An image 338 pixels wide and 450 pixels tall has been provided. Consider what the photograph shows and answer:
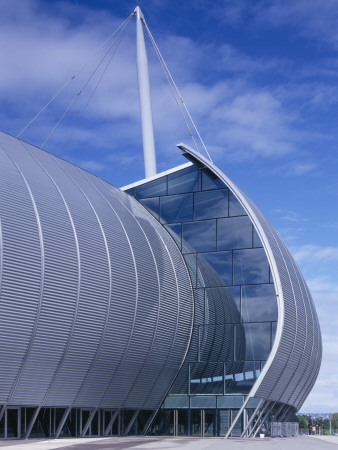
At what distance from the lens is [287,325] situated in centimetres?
4300

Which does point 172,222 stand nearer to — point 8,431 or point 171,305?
point 171,305

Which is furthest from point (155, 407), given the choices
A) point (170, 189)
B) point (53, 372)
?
point (170, 189)

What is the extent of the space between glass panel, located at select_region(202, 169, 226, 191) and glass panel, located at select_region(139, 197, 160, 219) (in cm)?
348

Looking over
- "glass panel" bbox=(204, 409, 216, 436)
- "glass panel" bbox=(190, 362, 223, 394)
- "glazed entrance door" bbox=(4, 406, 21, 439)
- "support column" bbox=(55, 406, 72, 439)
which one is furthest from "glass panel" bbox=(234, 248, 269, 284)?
"glazed entrance door" bbox=(4, 406, 21, 439)

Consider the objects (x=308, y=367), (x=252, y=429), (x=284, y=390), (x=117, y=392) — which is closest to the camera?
(x=117, y=392)

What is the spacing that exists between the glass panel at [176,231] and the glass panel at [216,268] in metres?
1.91

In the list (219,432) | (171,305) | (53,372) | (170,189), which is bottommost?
(219,432)

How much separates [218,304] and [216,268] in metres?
2.26

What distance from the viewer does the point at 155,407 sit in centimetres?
4353

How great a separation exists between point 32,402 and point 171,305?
11704mm

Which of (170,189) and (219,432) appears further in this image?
(170,189)

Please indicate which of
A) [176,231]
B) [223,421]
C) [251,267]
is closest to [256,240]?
[251,267]

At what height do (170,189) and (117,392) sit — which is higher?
(170,189)

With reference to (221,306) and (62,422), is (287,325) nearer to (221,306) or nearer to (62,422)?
(221,306)
